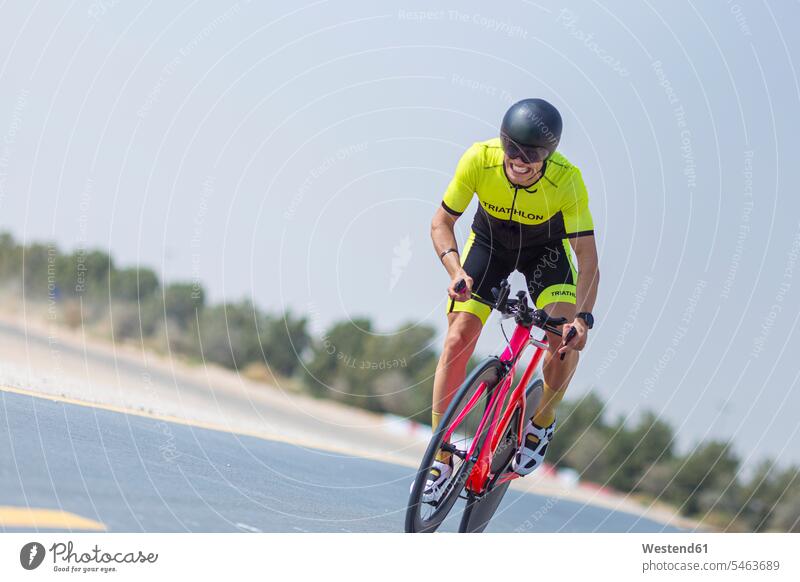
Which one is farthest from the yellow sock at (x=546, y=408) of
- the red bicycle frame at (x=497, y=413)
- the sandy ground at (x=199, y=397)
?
the sandy ground at (x=199, y=397)

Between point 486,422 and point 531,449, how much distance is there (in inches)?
28.6

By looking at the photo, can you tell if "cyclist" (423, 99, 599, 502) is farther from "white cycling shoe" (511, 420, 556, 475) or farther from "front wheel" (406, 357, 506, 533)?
"front wheel" (406, 357, 506, 533)

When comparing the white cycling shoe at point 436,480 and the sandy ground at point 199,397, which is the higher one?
the white cycling shoe at point 436,480

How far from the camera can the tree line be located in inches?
1261

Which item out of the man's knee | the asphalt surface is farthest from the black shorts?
the asphalt surface

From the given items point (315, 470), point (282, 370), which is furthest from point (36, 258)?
point (315, 470)

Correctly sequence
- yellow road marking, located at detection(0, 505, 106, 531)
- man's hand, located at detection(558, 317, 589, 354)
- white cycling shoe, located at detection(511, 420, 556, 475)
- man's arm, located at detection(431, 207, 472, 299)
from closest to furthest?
yellow road marking, located at detection(0, 505, 106, 531), man's hand, located at detection(558, 317, 589, 354), man's arm, located at detection(431, 207, 472, 299), white cycling shoe, located at detection(511, 420, 556, 475)

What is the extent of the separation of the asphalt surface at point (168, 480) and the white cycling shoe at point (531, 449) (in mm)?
940

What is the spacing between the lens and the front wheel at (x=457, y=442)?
5.44m

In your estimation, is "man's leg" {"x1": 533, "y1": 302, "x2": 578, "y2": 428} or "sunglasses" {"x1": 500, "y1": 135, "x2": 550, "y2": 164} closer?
"sunglasses" {"x1": 500, "y1": 135, "x2": 550, "y2": 164}

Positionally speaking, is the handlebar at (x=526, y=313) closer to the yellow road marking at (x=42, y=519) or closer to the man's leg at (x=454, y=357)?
the man's leg at (x=454, y=357)

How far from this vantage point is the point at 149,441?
21.9 ft

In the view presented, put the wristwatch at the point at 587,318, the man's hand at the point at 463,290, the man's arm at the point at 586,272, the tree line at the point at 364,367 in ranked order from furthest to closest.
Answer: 1. the tree line at the point at 364,367
2. the man's arm at the point at 586,272
3. the wristwatch at the point at 587,318
4. the man's hand at the point at 463,290
